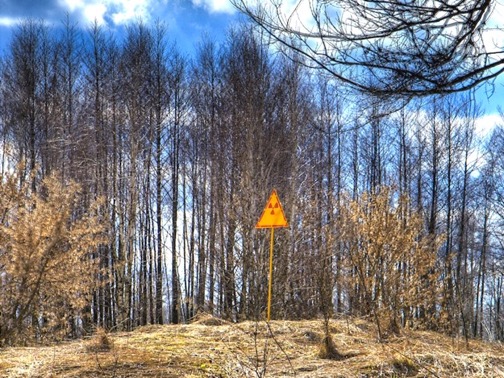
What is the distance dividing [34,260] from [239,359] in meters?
3.27

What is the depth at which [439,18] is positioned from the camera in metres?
3.75

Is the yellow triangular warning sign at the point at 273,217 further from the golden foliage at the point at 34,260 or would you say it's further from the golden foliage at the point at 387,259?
the golden foliage at the point at 34,260

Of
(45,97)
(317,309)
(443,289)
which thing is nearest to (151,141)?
(45,97)

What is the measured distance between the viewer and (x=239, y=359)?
450cm

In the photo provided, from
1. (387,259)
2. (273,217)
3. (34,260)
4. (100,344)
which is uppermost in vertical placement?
(273,217)

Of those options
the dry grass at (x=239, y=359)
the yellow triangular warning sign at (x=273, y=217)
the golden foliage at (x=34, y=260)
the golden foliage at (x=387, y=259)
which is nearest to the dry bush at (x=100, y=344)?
the dry grass at (x=239, y=359)

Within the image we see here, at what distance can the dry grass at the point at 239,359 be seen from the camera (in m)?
4.14

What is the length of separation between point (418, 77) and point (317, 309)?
26.5 feet

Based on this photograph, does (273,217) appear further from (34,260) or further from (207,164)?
(207,164)

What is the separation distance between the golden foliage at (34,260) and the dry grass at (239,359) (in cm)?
124

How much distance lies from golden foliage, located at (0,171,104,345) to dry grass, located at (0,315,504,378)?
1.24 metres

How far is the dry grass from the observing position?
4.14 metres

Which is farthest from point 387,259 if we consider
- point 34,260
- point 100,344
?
point 34,260

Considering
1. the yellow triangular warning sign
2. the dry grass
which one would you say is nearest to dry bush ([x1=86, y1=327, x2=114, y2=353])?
the dry grass
